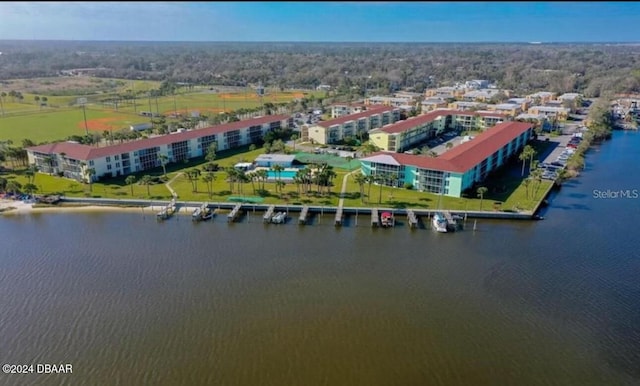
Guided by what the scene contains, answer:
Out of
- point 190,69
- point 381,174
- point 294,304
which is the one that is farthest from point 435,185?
point 190,69

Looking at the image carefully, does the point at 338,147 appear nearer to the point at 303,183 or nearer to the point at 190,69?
the point at 303,183

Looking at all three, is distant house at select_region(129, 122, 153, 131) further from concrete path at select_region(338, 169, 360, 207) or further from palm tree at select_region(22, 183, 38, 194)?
concrete path at select_region(338, 169, 360, 207)

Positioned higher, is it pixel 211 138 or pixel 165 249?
pixel 211 138

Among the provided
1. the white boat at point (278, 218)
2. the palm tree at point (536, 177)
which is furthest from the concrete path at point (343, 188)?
the palm tree at point (536, 177)

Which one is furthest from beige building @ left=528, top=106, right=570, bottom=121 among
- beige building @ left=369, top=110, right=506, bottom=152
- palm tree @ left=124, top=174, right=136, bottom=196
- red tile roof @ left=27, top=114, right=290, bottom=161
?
palm tree @ left=124, top=174, right=136, bottom=196

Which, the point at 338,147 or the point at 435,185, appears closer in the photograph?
the point at 435,185

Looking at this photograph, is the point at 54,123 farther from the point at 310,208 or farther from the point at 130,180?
the point at 310,208

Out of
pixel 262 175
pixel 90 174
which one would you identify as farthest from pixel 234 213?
pixel 90 174
